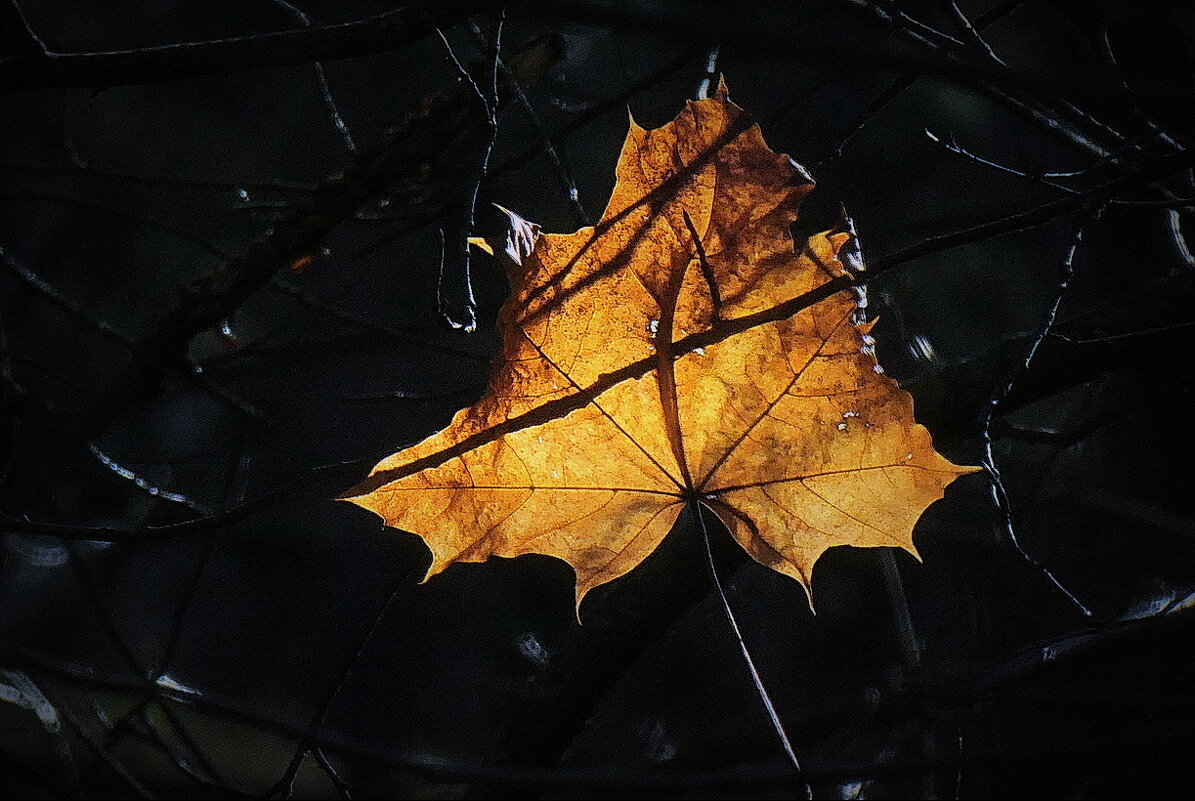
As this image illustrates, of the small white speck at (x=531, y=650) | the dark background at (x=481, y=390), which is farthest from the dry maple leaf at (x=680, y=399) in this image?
the small white speck at (x=531, y=650)

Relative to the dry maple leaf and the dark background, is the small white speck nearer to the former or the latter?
the dark background

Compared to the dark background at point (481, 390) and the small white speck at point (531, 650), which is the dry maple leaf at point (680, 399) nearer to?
the dark background at point (481, 390)

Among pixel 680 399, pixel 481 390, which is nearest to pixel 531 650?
pixel 481 390

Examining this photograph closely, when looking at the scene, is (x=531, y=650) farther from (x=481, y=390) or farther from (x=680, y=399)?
(x=680, y=399)

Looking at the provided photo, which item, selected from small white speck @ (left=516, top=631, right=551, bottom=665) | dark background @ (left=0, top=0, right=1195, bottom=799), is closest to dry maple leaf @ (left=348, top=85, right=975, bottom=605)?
dark background @ (left=0, top=0, right=1195, bottom=799)

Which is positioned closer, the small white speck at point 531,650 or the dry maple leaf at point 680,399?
the dry maple leaf at point 680,399

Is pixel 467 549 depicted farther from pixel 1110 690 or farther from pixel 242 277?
pixel 1110 690

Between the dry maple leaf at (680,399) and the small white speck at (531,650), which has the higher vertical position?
the dry maple leaf at (680,399)
